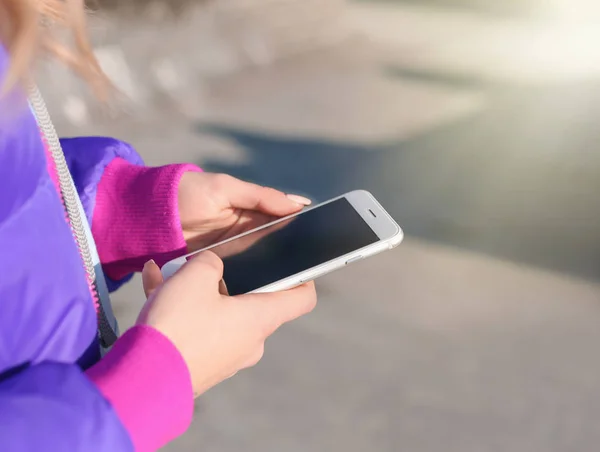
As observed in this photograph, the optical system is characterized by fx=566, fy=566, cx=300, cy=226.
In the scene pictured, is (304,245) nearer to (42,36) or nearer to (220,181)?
(220,181)

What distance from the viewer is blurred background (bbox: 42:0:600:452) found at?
0.70 metres

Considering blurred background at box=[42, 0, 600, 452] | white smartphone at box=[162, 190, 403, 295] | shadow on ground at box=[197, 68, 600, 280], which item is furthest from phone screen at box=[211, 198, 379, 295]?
shadow on ground at box=[197, 68, 600, 280]

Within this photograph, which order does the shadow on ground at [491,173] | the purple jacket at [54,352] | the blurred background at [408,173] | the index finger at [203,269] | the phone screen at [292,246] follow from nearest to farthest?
the purple jacket at [54,352] → the index finger at [203,269] → the phone screen at [292,246] → the blurred background at [408,173] → the shadow on ground at [491,173]

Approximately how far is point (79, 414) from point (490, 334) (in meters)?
0.61

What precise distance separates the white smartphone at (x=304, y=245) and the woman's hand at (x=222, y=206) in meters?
0.02

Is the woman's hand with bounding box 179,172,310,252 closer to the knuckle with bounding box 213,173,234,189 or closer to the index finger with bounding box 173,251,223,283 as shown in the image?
the knuckle with bounding box 213,173,234,189

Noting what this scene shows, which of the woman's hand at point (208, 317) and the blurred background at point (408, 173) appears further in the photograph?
the blurred background at point (408, 173)

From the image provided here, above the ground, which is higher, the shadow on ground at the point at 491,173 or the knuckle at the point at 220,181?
the knuckle at the point at 220,181

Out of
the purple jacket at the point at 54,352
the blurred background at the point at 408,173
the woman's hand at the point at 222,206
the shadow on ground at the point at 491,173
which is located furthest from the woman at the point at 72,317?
the shadow on ground at the point at 491,173

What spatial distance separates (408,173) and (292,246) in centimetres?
54

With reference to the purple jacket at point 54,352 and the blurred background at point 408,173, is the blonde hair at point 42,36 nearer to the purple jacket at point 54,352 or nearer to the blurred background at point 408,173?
the purple jacket at point 54,352

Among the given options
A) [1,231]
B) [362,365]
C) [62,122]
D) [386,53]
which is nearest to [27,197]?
[1,231]

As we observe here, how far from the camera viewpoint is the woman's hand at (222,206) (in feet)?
1.76

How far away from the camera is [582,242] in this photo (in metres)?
0.86
